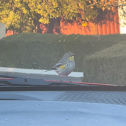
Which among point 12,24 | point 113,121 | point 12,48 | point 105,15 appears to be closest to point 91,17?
point 105,15

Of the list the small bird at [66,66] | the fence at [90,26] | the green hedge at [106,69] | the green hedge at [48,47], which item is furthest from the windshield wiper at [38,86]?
the fence at [90,26]

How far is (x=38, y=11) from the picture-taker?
57.6ft

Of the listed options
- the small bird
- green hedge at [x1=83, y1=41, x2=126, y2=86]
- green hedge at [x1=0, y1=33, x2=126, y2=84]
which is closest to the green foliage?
green hedge at [x1=0, y1=33, x2=126, y2=84]

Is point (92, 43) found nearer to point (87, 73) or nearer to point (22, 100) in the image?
point (87, 73)

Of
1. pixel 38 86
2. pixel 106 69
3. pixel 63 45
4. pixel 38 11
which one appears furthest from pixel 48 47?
pixel 38 86

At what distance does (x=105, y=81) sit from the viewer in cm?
848

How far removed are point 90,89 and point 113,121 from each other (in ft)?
4.04

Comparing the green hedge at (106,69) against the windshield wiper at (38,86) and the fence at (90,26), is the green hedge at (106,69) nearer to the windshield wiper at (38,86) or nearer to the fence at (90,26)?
the windshield wiper at (38,86)

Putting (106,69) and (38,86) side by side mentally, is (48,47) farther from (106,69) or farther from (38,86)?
(38,86)

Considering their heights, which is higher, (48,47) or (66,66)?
(48,47)

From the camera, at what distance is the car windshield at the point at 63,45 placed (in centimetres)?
683

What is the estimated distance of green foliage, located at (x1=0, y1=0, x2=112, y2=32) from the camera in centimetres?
1716

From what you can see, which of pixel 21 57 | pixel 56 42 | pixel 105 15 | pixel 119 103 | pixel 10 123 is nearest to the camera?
pixel 10 123

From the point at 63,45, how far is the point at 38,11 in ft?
16.3
